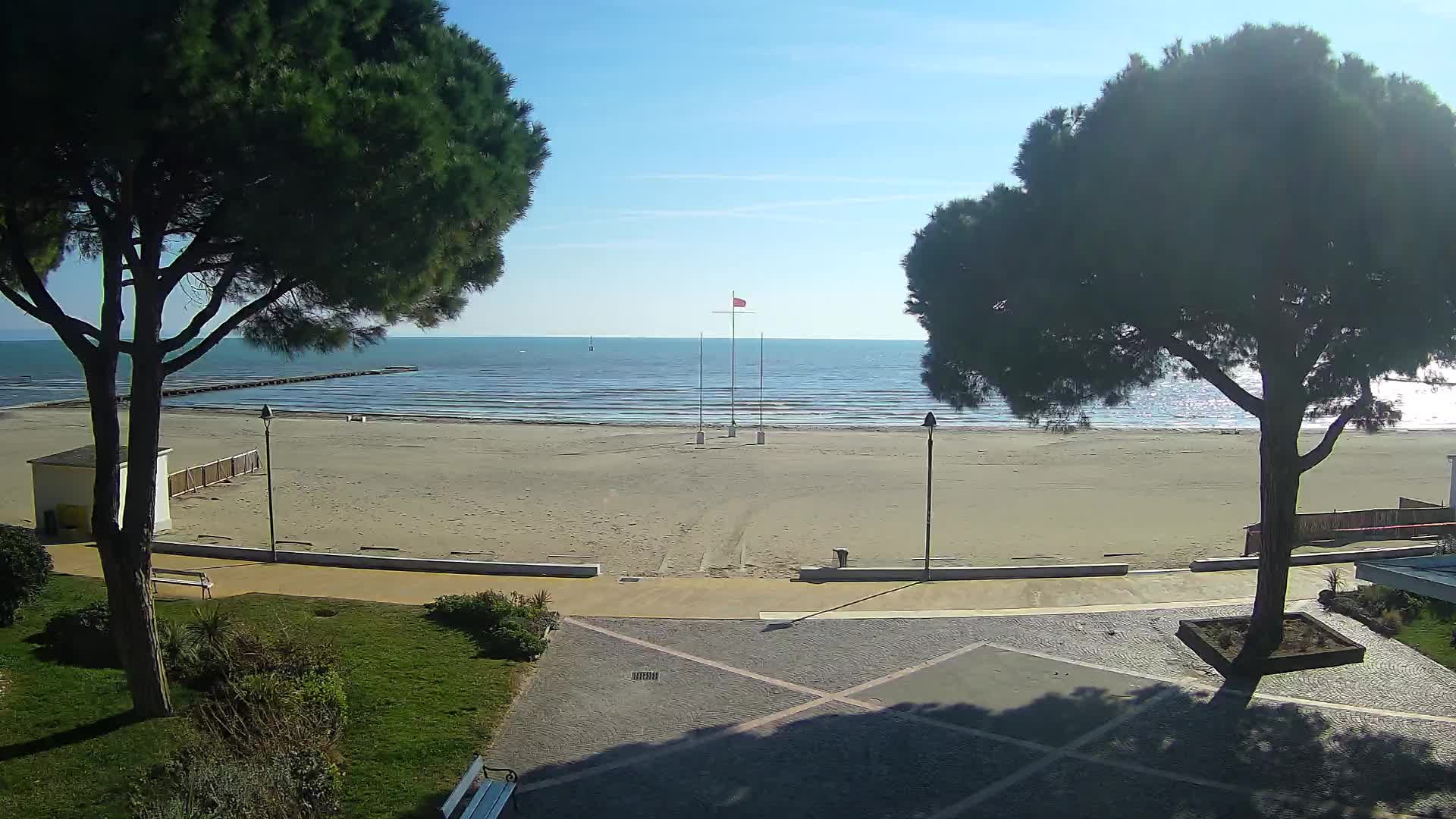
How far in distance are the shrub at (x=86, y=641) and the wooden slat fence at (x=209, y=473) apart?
16.1 meters

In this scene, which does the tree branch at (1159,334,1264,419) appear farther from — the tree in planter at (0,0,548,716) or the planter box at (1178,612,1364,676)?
the tree in planter at (0,0,548,716)

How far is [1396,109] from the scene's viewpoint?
9648 mm

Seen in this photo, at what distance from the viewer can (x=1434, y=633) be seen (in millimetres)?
11797

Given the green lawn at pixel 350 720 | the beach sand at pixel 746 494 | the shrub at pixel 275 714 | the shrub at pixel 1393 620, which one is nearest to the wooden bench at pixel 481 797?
the green lawn at pixel 350 720

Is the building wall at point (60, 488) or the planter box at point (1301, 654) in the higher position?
the building wall at point (60, 488)

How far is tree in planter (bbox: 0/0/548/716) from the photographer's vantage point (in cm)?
665

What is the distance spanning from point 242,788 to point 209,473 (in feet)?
81.5

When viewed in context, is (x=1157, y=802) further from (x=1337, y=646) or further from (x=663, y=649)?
(x=663, y=649)

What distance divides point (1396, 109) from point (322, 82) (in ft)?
33.8

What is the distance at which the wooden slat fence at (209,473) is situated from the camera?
26.4 meters

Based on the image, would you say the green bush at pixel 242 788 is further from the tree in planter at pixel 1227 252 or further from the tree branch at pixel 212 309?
the tree in planter at pixel 1227 252

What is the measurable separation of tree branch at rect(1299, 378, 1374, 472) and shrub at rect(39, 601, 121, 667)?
13054 millimetres

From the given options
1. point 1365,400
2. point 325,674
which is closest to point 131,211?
point 325,674

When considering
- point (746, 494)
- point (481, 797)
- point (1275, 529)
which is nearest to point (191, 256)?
point (481, 797)
